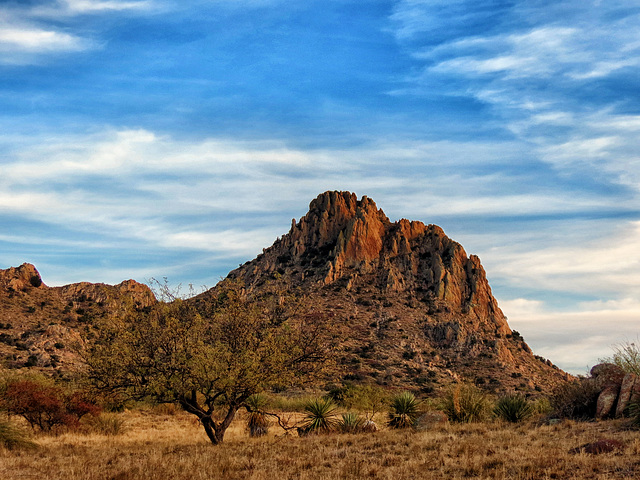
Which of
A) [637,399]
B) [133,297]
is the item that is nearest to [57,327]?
[133,297]

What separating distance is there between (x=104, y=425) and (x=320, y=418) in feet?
37.2

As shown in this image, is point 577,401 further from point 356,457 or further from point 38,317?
point 38,317

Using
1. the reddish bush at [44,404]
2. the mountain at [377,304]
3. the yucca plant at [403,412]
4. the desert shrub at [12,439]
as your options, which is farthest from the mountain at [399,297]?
the desert shrub at [12,439]

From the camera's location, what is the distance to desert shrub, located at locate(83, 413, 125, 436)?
26.6 metres

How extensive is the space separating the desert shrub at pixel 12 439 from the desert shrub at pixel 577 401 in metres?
22.0

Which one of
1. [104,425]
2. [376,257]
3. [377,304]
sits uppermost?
[376,257]

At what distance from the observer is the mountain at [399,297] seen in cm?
8594

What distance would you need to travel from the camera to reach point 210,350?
1966 centimetres

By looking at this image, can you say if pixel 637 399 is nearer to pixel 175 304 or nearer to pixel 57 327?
pixel 175 304


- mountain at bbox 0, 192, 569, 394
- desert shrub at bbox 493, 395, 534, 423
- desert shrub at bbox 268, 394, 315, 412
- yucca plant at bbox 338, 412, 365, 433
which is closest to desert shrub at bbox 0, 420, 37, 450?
yucca plant at bbox 338, 412, 365, 433

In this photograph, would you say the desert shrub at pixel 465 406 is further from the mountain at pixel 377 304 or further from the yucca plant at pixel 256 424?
the mountain at pixel 377 304

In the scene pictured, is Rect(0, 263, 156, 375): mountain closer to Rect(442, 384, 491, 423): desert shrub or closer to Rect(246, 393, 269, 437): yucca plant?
Rect(246, 393, 269, 437): yucca plant

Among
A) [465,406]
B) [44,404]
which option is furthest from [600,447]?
[44,404]

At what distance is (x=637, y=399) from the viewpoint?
19812 millimetres
